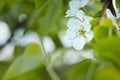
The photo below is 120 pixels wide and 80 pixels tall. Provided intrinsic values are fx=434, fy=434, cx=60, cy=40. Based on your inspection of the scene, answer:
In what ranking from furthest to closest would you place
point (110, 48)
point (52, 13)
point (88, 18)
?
point (52, 13) < point (88, 18) < point (110, 48)

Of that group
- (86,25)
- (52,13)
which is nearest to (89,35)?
(86,25)

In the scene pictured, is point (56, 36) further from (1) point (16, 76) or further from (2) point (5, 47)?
(1) point (16, 76)

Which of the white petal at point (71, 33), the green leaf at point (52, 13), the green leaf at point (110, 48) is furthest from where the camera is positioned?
the green leaf at point (52, 13)

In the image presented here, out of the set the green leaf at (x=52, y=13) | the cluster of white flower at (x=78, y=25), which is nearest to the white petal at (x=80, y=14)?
the cluster of white flower at (x=78, y=25)

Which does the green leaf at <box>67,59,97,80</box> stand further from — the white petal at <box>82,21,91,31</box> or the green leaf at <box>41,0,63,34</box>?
the green leaf at <box>41,0,63,34</box>

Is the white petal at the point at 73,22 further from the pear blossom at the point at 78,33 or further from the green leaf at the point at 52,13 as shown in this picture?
the green leaf at the point at 52,13

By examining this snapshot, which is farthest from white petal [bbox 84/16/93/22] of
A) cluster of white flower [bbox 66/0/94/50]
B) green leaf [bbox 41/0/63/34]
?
green leaf [bbox 41/0/63/34]

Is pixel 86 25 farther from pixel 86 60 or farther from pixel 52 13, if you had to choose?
pixel 52 13
